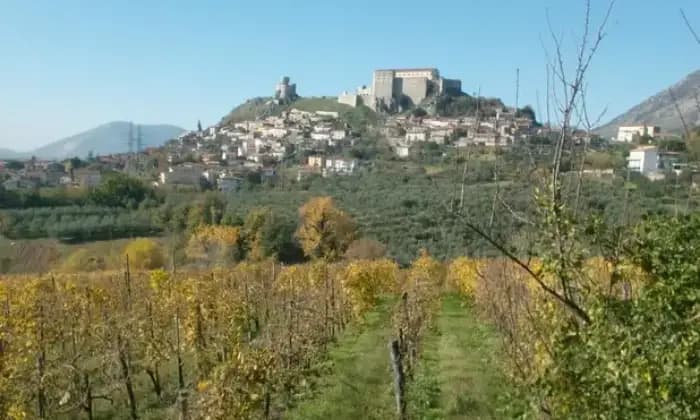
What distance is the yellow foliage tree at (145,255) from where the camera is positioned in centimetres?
3644

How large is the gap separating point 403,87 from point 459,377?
434 feet

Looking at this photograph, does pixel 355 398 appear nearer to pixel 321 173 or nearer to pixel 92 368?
pixel 92 368

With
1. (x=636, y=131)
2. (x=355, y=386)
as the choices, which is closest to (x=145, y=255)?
(x=355, y=386)

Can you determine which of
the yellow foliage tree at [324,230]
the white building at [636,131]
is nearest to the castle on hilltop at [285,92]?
the yellow foliage tree at [324,230]

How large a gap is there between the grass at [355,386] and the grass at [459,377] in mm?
707

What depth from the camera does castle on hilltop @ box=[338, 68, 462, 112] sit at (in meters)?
138

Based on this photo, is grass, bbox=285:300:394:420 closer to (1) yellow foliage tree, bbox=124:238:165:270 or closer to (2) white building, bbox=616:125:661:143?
(2) white building, bbox=616:125:661:143

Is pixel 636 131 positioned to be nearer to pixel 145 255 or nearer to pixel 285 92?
pixel 145 255

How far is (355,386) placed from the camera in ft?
41.9

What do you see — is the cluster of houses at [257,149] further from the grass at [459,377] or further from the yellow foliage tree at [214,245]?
the grass at [459,377]

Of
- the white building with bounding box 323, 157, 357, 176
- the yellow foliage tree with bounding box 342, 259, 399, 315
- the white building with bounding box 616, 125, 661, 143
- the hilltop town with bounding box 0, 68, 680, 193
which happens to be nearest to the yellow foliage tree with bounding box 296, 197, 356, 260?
the hilltop town with bounding box 0, 68, 680, 193

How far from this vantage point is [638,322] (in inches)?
149

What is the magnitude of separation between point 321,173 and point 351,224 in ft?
111

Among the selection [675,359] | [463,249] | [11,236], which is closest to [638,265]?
[675,359]
